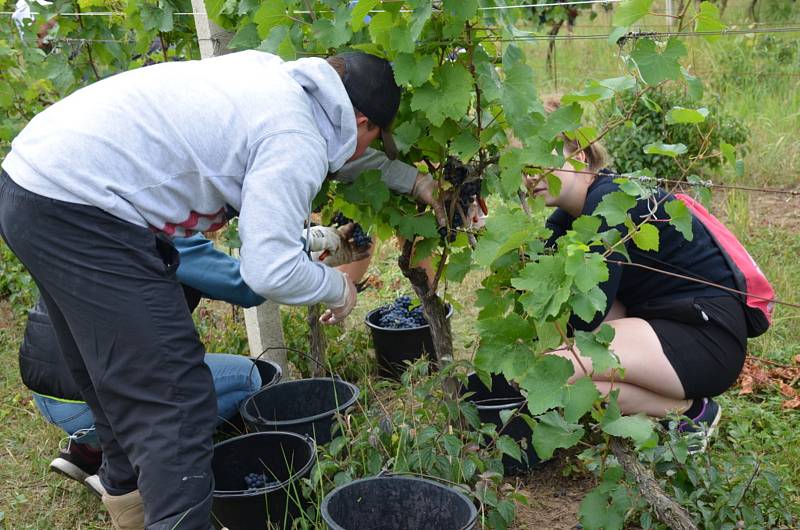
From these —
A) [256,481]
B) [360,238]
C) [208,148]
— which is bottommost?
[256,481]

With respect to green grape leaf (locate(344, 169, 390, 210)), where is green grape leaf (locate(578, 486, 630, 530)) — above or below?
below

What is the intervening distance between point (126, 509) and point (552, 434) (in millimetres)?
1293

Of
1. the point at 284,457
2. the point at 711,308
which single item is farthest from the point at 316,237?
the point at 711,308

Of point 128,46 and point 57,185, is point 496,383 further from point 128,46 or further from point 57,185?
point 128,46

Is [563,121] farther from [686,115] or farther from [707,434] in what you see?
[707,434]

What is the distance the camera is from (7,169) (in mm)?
1967

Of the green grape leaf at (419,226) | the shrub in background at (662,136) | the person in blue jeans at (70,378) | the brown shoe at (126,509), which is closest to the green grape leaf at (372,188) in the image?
the green grape leaf at (419,226)

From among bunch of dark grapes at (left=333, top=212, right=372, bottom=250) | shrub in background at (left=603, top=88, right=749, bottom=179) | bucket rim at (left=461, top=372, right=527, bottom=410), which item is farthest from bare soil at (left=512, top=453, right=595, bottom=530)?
shrub in background at (left=603, top=88, right=749, bottom=179)

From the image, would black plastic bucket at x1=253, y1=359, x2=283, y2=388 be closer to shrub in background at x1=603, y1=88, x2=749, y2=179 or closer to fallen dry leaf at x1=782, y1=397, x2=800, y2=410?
fallen dry leaf at x1=782, y1=397, x2=800, y2=410

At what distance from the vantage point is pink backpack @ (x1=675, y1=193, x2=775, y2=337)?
255cm

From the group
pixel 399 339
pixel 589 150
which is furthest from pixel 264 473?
pixel 589 150

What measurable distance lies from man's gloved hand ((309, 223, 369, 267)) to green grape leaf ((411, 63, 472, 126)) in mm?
816

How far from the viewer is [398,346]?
3.51 m

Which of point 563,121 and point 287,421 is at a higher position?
point 563,121
